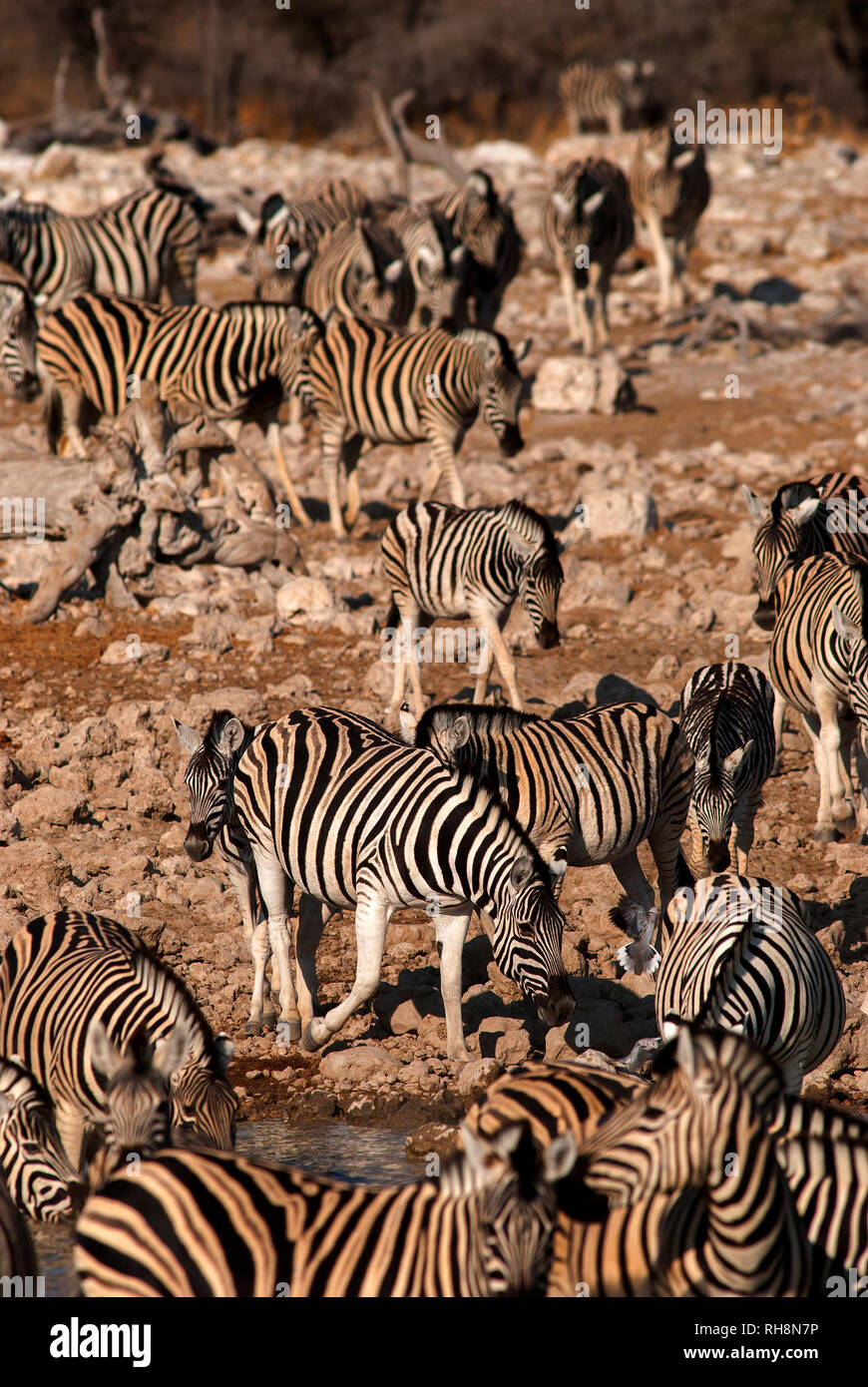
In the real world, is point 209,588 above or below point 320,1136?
above

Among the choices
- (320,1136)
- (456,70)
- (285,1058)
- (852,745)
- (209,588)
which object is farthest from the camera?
(456,70)

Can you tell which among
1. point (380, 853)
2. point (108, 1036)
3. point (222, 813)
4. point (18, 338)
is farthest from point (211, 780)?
point (18, 338)

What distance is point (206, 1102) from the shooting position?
491cm

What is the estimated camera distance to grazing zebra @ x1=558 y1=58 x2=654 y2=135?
91.2 feet

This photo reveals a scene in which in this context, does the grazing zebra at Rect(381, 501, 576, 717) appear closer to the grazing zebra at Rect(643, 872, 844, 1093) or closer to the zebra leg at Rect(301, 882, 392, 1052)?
the zebra leg at Rect(301, 882, 392, 1052)

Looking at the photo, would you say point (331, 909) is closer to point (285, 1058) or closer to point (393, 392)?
point (285, 1058)

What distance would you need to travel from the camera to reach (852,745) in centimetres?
928

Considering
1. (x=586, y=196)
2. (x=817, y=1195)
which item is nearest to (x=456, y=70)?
(x=586, y=196)

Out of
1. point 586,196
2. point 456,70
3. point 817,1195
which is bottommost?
point 817,1195

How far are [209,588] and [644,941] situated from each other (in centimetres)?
570

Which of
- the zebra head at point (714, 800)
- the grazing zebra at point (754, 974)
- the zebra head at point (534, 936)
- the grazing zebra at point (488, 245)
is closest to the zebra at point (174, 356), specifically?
the grazing zebra at point (488, 245)

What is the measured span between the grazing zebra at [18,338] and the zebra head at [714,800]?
8192mm

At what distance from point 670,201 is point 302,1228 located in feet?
55.7

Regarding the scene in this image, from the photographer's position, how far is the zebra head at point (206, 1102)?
16.0 ft
